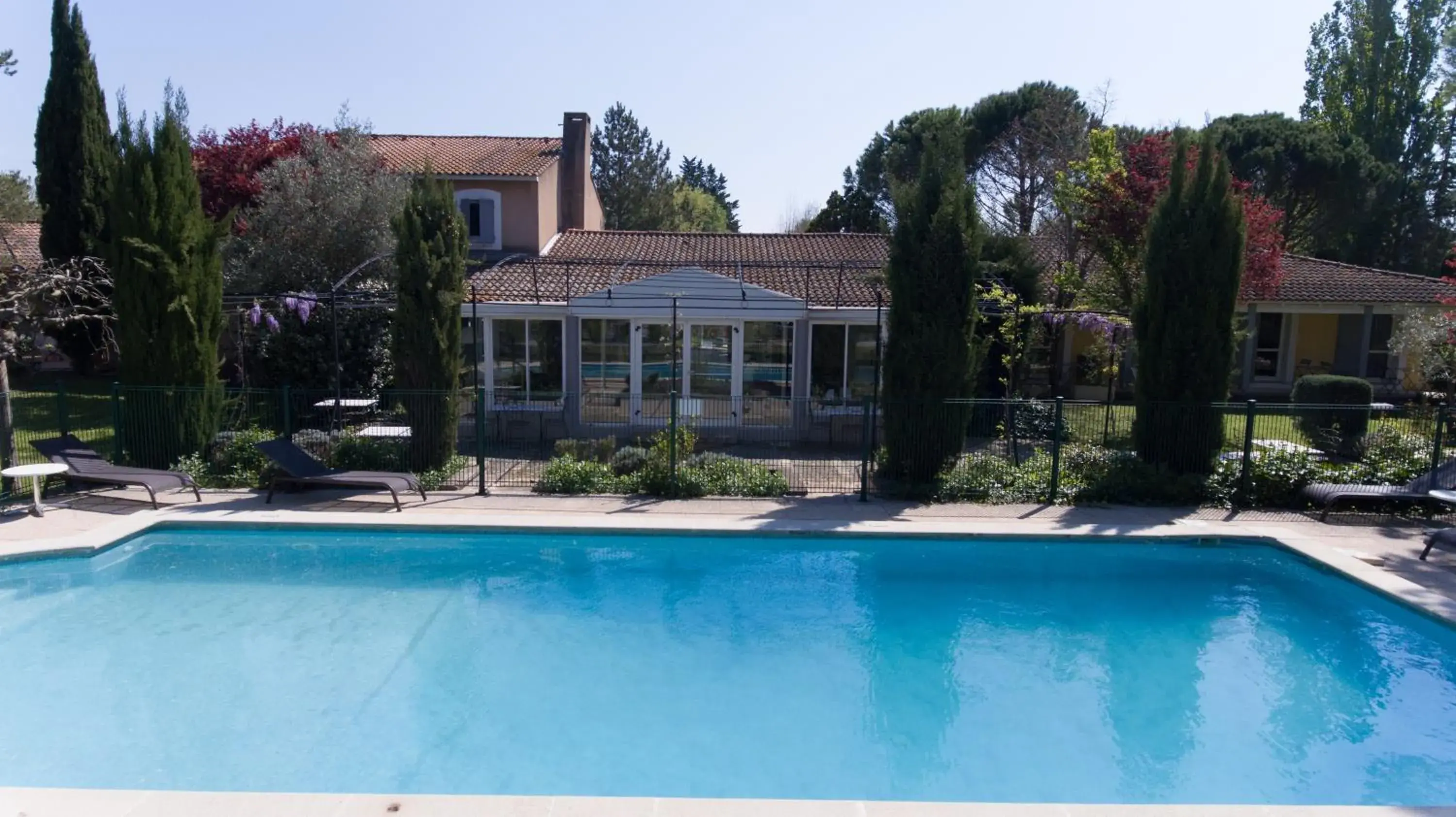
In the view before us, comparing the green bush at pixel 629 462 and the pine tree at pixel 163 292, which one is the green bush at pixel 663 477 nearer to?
the green bush at pixel 629 462

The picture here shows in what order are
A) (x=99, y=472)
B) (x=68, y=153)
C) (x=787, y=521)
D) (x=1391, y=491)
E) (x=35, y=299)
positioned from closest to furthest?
(x=787, y=521)
(x=99, y=472)
(x=1391, y=491)
(x=35, y=299)
(x=68, y=153)

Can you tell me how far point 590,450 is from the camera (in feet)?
47.4

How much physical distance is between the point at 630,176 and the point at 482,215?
3113 cm

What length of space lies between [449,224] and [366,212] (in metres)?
7.11

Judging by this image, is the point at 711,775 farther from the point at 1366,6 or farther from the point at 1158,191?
the point at 1366,6

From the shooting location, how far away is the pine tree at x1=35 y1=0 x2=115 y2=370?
22219mm

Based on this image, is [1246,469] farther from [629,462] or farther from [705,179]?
[705,179]

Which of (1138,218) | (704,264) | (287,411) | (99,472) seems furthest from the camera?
(704,264)

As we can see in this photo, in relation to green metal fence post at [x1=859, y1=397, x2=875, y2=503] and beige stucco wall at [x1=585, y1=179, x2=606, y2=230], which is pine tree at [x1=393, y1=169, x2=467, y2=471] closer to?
green metal fence post at [x1=859, y1=397, x2=875, y2=503]

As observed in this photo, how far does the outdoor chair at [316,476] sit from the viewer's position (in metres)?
12.3

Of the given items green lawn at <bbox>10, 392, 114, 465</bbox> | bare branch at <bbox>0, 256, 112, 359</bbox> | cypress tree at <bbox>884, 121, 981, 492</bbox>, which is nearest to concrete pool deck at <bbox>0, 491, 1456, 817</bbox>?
cypress tree at <bbox>884, 121, 981, 492</bbox>

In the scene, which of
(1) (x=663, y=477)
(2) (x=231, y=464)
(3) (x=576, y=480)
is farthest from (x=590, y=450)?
(2) (x=231, y=464)

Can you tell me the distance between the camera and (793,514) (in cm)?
1227

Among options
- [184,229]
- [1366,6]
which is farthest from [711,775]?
[1366,6]
